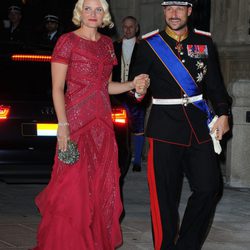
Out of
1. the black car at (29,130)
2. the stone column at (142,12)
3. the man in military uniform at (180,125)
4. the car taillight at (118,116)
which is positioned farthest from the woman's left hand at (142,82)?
the stone column at (142,12)

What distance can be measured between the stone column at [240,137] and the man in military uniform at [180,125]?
3.46 m

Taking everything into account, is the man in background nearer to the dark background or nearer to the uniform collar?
the uniform collar

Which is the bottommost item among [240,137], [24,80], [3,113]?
[240,137]

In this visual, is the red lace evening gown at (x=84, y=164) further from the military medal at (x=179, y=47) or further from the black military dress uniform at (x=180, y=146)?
the military medal at (x=179, y=47)

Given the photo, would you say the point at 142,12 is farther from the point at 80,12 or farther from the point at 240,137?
the point at 80,12

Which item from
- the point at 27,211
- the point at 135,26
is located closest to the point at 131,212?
the point at 27,211

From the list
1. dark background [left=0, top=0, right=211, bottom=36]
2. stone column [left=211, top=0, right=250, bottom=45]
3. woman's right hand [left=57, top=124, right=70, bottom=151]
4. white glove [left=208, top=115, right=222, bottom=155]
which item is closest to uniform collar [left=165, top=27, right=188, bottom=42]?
white glove [left=208, top=115, right=222, bottom=155]

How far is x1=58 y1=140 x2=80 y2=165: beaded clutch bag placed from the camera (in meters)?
5.82

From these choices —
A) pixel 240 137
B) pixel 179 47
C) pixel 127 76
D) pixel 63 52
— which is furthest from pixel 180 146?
pixel 127 76

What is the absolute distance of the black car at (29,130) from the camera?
7.96 meters

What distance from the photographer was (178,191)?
19.6 feet

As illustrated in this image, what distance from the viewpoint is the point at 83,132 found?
5.98 metres

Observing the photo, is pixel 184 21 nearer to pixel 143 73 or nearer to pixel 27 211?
pixel 143 73

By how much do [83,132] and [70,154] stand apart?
0.23 m
